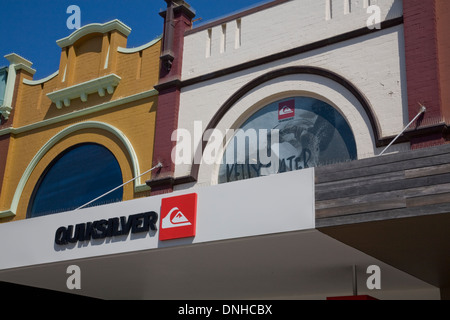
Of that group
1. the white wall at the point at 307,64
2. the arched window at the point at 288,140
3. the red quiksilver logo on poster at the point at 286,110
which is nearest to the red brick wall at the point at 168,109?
the white wall at the point at 307,64

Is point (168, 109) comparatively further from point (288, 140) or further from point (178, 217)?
point (178, 217)

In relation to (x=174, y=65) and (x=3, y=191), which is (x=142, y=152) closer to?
(x=174, y=65)

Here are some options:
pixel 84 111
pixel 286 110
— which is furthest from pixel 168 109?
pixel 286 110

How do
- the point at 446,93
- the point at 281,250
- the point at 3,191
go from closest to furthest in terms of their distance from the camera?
the point at 281,250 → the point at 446,93 → the point at 3,191

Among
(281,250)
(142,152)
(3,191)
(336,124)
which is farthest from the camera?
(3,191)

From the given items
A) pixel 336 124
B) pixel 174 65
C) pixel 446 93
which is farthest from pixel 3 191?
pixel 446 93

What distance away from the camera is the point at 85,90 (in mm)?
17641

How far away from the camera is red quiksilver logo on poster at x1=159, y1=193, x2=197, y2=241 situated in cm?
1058

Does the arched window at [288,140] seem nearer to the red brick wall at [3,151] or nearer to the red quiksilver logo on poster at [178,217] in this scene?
the red quiksilver logo on poster at [178,217]

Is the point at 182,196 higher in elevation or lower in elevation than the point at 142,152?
lower

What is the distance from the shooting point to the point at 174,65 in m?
16.2

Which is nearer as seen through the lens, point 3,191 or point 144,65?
point 144,65

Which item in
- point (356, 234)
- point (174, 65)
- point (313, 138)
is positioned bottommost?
point (356, 234)

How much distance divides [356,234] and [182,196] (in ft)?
9.84
